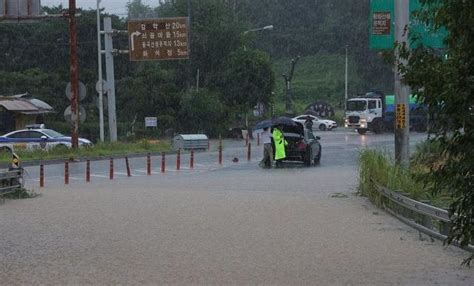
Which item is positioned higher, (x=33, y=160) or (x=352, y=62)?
(x=352, y=62)

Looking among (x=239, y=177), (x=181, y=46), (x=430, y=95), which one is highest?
(x=181, y=46)

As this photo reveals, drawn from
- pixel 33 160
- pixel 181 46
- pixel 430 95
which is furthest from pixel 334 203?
pixel 181 46

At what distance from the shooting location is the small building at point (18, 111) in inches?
1970

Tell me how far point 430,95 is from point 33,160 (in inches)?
1227

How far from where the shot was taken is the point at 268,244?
1124 centimetres

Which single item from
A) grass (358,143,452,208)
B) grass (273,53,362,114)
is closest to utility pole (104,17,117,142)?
grass (358,143,452,208)

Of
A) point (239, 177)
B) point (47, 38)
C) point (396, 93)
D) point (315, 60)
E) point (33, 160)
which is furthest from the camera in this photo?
point (315, 60)

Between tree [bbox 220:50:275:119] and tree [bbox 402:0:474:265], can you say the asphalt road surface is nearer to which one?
tree [bbox 402:0:474:265]

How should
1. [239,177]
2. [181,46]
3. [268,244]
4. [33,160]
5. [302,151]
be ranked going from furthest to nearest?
[181,46], [33,160], [302,151], [239,177], [268,244]

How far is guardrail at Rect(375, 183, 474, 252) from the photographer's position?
10953 millimetres

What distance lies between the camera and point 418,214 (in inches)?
505

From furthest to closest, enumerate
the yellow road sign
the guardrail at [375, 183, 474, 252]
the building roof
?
1. the building roof
2. the yellow road sign
3. the guardrail at [375, 183, 474, 252]

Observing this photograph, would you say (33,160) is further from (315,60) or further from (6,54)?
(315,60)

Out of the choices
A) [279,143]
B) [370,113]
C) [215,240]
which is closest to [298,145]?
[279,143]
